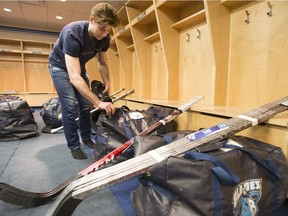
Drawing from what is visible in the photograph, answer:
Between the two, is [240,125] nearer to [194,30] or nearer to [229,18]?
[229,18]

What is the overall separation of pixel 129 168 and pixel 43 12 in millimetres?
4662

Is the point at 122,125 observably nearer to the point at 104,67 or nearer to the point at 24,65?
the point at 104,67

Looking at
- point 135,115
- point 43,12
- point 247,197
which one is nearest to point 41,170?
point 135,115

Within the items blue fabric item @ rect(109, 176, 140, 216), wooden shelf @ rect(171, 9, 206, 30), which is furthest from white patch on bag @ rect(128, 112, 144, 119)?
wooden shelf @ rect(171, 9, 206, 30)

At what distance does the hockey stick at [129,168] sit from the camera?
593 mm

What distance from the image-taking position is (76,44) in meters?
1.33

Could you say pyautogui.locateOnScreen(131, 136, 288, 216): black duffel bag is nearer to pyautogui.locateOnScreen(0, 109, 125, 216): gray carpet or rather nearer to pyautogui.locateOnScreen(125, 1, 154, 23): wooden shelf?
pyautogui.locateOnScreen(0, 109, 125, 216): gray carpet

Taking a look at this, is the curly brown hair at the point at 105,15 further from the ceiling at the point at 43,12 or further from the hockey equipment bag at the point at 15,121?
the ceiling at the point at 43,12

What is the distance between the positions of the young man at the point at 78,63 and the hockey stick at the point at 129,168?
0.67 metres

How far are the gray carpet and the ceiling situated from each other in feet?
9.18

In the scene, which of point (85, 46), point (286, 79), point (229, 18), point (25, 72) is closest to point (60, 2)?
point (25, 72)

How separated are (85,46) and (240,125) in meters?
1.19

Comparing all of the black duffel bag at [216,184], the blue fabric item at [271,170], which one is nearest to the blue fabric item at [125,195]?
the black duffel bag at [216,184]

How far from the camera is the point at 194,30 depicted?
2066 millimetres
